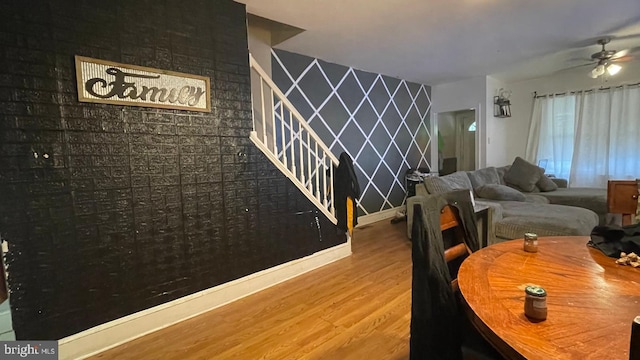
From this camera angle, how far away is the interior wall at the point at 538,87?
4.30 m

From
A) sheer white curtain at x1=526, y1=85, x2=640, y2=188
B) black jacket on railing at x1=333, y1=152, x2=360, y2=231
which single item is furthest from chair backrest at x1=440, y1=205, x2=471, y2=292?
sheer white curtain at x1=526, y1=85, x2=640, y2=188

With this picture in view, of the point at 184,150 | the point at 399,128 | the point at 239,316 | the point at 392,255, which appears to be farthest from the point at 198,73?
the point at 399,128

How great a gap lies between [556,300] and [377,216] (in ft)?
12.8

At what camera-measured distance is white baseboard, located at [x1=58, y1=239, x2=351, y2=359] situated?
5.63 ft

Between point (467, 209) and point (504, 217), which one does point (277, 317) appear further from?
Result: point (504, 217)

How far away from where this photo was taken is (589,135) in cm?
454

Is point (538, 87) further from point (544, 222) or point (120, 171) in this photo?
point (120, 171)

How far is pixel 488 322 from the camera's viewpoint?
77cm

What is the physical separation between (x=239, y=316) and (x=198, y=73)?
1726mm

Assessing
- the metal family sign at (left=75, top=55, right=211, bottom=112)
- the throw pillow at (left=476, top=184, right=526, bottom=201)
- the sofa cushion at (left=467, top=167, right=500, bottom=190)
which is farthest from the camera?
the sofa cushion at (left=467, top=167, right=500, bottom=190)

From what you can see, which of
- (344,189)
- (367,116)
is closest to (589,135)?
(367,116)

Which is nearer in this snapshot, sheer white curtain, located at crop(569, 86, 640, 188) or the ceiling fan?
the ceiling fan

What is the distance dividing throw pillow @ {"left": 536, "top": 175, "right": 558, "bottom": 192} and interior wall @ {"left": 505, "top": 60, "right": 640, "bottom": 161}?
94cm

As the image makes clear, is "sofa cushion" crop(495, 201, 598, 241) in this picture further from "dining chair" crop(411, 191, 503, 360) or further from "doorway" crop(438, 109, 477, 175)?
"doorway" crop(438, 109, 477, 175)
